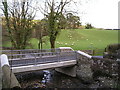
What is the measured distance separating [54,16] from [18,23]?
4097 millimetres

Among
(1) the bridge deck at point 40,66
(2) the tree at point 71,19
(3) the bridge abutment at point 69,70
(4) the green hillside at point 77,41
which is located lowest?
(3) the bridge abutment at point 69,70

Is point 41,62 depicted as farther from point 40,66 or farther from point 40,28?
point 40,28

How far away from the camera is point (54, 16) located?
1598 cm

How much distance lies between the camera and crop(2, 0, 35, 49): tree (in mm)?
14836

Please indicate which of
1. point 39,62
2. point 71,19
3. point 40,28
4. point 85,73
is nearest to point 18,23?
point 40,28

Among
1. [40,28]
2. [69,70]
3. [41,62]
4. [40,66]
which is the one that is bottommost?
[69,70]

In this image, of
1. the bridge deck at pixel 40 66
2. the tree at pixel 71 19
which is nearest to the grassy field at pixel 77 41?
the tree at pixel 71 19

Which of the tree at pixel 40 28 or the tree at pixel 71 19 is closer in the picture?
the tree at pixel 71 19

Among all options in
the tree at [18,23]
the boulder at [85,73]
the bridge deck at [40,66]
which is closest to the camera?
the bridge deck at [40,66]

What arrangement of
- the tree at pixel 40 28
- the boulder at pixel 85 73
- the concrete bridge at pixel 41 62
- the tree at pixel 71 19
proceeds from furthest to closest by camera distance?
the tree at pixel 40 28 → the tree at pixel 71 19 → the boulder at pixel 85 73 → the concrete bridge at pixel 41 62

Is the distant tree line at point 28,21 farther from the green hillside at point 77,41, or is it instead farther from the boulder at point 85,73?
the boulder at point 85,73

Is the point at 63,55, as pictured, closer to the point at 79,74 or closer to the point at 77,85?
the point at 79,74

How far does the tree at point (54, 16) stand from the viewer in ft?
52.1

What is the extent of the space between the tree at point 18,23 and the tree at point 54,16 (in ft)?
7.24
